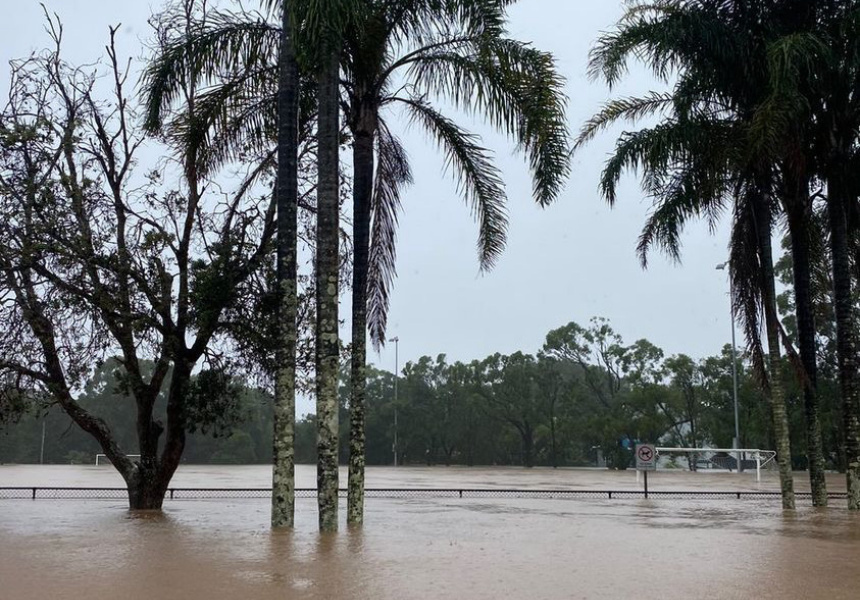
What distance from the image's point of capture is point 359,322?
516 inches

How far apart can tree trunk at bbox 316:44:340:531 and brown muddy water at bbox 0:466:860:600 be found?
871 mm

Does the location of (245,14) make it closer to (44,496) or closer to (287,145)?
(287,145)

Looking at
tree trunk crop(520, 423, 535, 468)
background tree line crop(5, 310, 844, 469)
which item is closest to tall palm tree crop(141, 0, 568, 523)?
background tree line crop(5, 310, 844, 469)

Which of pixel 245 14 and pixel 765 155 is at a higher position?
pixel 245 14

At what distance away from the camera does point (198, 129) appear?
13914 millimetres

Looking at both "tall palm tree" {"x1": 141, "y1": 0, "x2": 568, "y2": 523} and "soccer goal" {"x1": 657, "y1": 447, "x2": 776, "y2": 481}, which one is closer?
"tall palm tree" {"x1": 141, "y1": 0, "x2": 568, "y2": 523}

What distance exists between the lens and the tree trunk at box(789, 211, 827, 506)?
58.9 feet

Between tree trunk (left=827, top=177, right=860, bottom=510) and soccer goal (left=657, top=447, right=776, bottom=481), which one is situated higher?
tree trunk (left=827, top=177, right=860, bottom=510)

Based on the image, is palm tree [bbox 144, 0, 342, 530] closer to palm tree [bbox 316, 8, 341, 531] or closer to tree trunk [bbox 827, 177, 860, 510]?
palm tree [bbox 316, 8, 341, 531]

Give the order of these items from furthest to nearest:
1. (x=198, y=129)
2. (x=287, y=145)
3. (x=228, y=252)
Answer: (x=228, y=252) < (x=198, y=129) < (x=287, y=145)

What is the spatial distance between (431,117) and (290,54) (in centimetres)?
276

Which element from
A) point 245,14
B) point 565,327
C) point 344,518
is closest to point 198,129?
point 245,14

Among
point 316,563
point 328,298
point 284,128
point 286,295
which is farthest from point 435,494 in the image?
point 316,563

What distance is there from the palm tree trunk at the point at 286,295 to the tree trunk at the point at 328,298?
518 millimetres
